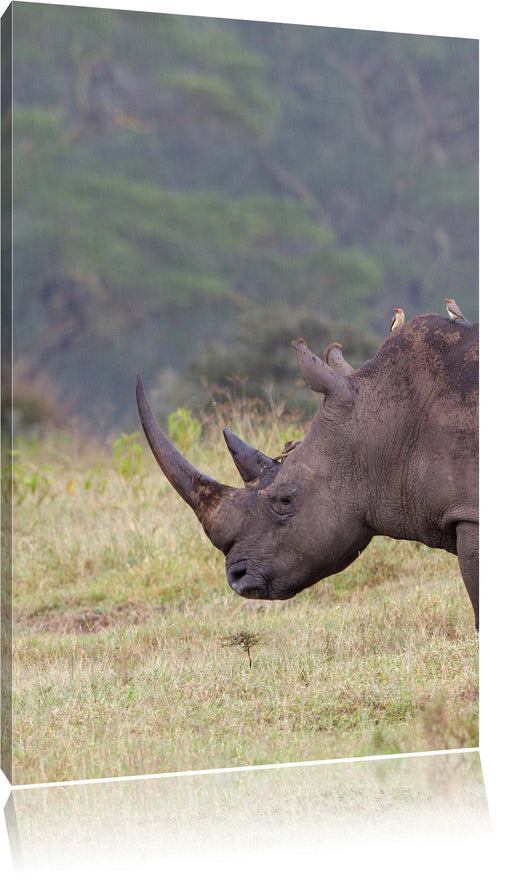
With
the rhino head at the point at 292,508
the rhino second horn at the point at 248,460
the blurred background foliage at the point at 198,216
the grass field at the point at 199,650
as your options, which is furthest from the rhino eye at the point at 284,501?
the blurred background foliage at the point at 198,216

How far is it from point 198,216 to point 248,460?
33.6 ft

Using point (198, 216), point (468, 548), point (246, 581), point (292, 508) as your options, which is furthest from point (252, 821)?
point (198, 216)

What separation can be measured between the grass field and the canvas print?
0.06ft

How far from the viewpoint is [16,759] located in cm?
526

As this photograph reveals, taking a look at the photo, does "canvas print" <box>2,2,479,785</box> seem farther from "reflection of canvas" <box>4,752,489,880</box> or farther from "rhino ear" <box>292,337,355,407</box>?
"reflection of canvas" <box>4,752,489,880</box>

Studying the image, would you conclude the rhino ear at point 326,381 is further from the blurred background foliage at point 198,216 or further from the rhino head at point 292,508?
the blurred background foliage at point 198,216

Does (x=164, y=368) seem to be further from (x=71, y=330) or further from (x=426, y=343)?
(x=426, y=343)

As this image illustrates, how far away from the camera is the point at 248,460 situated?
226 inches

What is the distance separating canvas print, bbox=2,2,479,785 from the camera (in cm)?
549

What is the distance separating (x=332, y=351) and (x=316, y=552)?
0.96 m

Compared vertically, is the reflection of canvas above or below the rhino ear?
below

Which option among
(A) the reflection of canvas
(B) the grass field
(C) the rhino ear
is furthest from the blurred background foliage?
(A) the reflection of canvas

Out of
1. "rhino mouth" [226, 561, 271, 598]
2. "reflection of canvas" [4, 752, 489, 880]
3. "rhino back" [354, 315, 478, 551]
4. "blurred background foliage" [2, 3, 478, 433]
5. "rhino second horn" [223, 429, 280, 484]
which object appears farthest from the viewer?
"blurred background foliage" [2, 3, 478, 433]

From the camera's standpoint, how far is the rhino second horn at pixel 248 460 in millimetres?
5688
